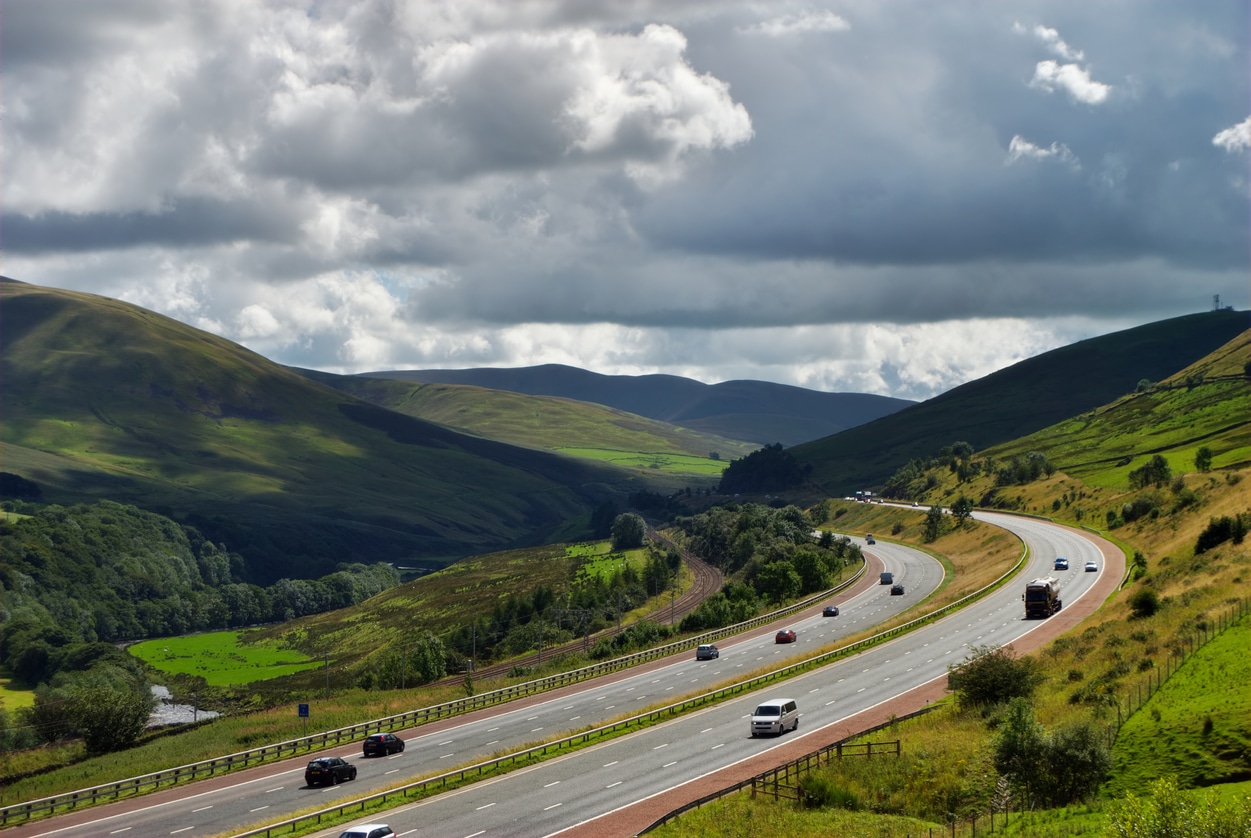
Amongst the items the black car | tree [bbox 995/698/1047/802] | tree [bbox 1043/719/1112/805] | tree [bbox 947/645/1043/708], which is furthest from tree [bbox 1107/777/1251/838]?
the black car

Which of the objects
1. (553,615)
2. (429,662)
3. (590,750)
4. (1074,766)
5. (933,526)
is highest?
(1074,766)

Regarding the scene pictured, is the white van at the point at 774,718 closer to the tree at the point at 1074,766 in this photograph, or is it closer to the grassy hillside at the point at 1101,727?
the grassy hillside at the point at 1101,727

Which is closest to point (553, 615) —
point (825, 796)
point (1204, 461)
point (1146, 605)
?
point (1204, 461)

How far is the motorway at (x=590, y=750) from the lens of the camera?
4959 centimetres

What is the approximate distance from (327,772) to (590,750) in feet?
44.8

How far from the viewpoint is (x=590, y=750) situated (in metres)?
60.6

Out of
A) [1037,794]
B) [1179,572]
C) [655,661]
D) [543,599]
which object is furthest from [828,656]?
[543,599]

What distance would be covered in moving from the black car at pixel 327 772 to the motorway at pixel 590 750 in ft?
2.30

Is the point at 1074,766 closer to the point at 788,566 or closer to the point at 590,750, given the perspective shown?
the point at 590,750

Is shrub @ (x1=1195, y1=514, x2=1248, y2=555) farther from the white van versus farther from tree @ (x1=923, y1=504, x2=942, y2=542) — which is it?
tree @ (x1=923, y1=504, x2=942, y2=542)

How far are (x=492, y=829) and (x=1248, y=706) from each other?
29.1 m

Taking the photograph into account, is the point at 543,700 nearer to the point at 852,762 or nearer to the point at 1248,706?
the point at 852,762

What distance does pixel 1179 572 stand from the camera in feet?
269

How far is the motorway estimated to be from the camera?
49594mm
